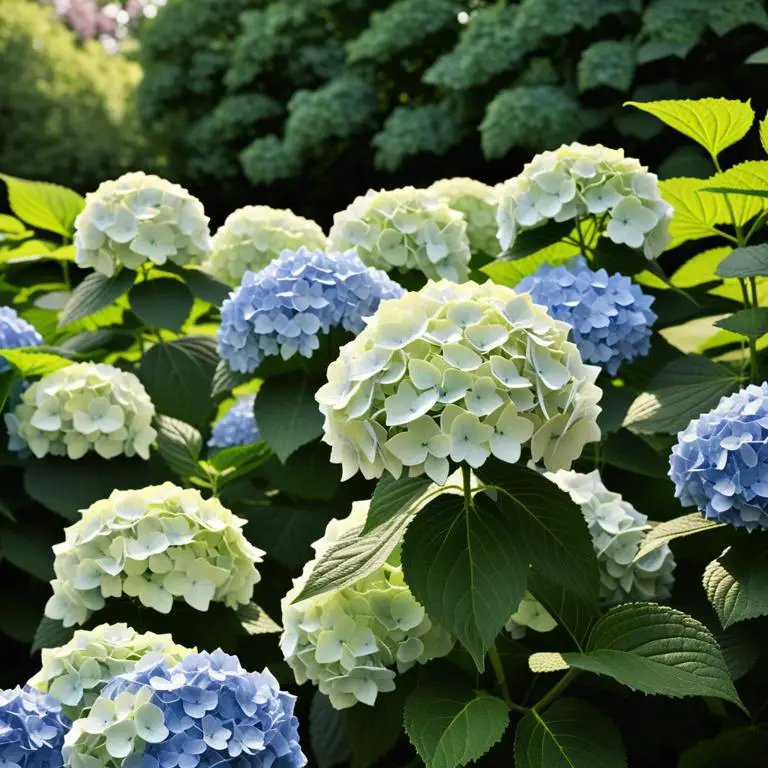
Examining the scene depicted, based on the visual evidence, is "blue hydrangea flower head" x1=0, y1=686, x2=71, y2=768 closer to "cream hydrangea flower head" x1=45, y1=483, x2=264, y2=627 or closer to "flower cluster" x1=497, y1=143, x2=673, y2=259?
"cream hydrangea flower head" x1=45, y1=483, x2=264, y2=627

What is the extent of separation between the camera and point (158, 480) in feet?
7.83

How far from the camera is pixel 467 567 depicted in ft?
4.90

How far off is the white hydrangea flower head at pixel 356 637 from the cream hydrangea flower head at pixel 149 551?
0.19 metres

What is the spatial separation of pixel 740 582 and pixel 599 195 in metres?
0.80

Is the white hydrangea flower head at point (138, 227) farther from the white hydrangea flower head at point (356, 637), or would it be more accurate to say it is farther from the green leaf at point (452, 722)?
the green leaf at point (452, 722)

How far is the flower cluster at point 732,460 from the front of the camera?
159 cm

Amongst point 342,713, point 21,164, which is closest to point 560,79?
point 21,164

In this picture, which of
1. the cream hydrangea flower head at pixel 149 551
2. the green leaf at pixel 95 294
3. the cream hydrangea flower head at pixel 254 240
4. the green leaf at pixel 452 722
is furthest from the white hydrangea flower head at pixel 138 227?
the green leaf at pixel 452 722

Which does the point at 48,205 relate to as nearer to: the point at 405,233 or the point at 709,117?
the point at 405,233

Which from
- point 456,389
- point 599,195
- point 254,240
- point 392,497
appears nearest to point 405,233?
point 254,240

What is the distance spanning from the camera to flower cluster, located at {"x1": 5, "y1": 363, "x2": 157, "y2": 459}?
2213 millimetres

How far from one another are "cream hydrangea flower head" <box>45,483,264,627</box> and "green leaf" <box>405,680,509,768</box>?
40cm

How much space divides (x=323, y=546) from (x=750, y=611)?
1.89 feet

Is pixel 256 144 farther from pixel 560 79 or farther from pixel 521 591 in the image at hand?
pixel 521 591
